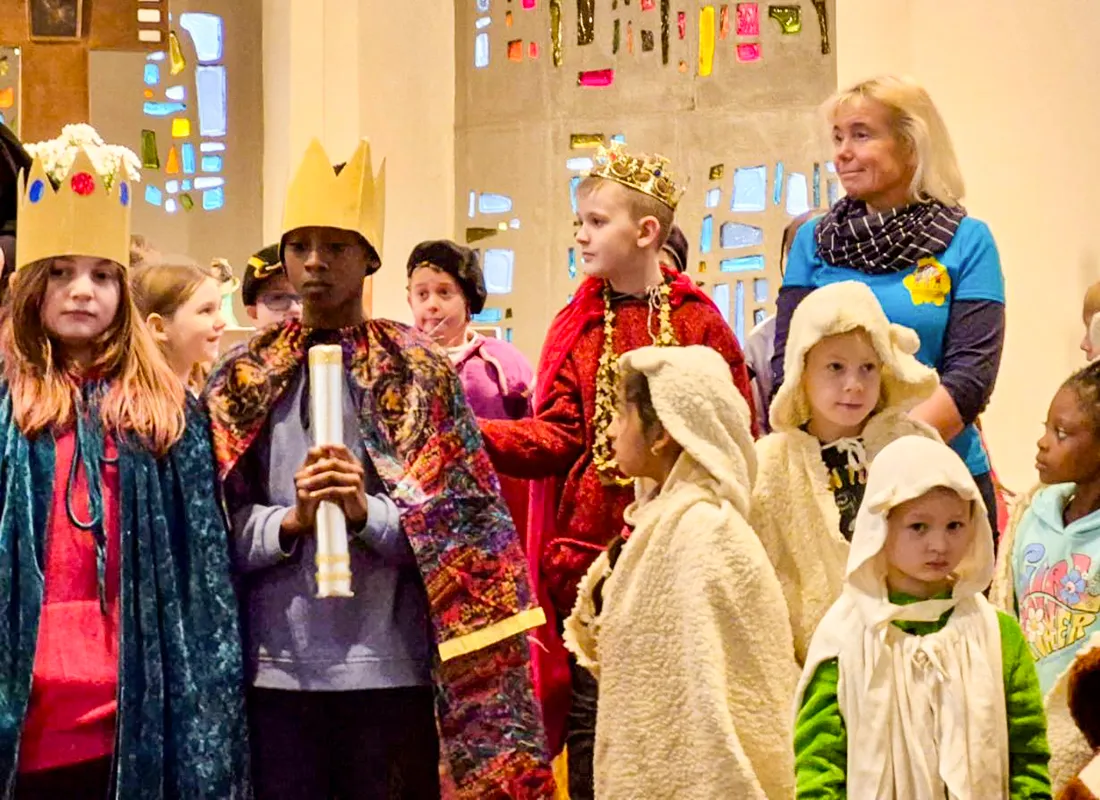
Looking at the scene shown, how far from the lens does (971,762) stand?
9.91ft

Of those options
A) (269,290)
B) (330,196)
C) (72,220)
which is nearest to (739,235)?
(269,290)

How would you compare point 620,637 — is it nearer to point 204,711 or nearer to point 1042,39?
point 204,711

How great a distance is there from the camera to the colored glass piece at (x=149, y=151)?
8.45 metres

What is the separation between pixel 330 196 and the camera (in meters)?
3.49

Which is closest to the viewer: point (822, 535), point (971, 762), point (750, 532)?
point (971, 762)

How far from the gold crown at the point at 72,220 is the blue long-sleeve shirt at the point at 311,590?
0.44 metres

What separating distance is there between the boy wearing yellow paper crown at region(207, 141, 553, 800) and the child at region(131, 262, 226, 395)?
109cm

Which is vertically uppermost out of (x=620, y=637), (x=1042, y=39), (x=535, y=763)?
(x=1042, y=39)

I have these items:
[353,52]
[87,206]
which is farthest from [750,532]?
[353,52]

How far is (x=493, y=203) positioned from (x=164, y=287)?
3.85 metres

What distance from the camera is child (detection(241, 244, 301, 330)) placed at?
16.8 feet

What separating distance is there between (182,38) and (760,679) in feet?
19.5

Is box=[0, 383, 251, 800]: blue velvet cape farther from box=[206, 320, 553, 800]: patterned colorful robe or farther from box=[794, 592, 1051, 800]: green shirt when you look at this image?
box=[794, 592, 1051, 800]: green shirt

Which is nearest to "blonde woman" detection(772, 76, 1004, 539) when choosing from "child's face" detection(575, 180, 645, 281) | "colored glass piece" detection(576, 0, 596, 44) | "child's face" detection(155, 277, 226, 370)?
"child's face" detection(575, 180, 645, 281)
